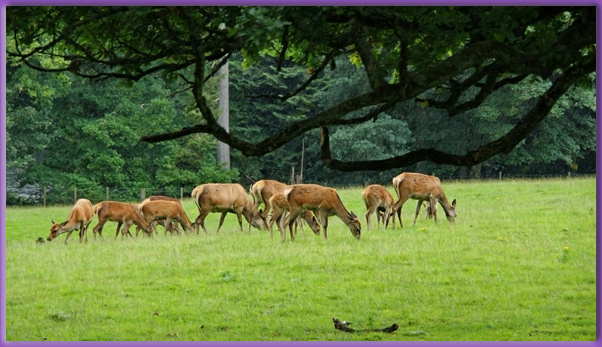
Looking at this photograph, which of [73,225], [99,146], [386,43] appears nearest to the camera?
[386,43]

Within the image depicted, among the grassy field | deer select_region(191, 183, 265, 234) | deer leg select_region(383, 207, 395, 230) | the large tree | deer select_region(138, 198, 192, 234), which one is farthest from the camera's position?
deer select_region(191, 183, 265, 234)

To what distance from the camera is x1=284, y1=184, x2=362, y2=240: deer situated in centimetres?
1856

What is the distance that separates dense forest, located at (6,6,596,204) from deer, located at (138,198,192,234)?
25.5ft

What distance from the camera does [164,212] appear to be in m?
22.4

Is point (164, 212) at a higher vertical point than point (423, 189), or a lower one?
lower

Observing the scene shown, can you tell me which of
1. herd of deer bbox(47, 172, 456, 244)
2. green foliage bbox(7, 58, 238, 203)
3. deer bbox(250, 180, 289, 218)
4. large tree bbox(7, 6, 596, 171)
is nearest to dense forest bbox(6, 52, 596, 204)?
green foliage bbox(7, 58, 238, 203)

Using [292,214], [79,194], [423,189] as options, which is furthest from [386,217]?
[79,194]

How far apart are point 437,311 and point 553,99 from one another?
15.2 feet

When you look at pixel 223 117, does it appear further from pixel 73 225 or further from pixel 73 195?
pixel 73 225

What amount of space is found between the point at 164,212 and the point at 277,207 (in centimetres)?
387

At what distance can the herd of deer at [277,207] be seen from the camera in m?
18.7

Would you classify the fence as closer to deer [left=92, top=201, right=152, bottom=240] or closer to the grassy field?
deer [left=92, top=201, right=152, bottom=240]

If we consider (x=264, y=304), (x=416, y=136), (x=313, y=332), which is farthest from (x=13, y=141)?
(x=313, y=332)

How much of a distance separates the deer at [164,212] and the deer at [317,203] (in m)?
4.39
